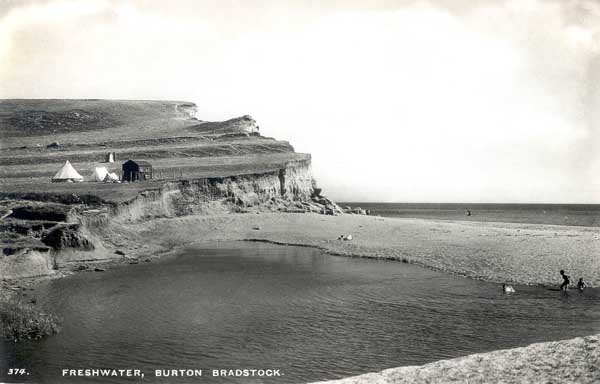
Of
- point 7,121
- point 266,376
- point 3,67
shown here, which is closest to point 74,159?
point 7,121

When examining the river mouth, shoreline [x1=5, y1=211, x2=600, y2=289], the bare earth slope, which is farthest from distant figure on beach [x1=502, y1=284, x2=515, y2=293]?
the bare earth slope

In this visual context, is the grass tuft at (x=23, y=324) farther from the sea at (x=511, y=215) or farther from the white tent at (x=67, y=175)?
the sea at (x=511, y=215)

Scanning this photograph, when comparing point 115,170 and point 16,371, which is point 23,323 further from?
point 115,170

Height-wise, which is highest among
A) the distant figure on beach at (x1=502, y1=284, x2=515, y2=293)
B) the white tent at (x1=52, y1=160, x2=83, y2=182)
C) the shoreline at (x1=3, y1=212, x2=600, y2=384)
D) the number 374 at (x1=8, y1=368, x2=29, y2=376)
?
the white tent at (x1=52, y1=160, x2=83, y2=182)

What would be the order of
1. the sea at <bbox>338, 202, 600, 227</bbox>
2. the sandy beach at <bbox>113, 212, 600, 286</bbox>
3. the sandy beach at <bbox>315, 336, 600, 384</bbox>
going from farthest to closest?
the sea at <bbox>338, 202, 600, 227</bbox>, the sandy beach at <bbox>113, 212, 600, 286</bbox>, the sandy beach at <bbox>315, 336, 600, 384</bbox>

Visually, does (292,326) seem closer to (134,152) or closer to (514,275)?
(514,275)

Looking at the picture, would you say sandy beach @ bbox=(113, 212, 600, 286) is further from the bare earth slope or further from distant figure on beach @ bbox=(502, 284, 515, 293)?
the bare earth slope
